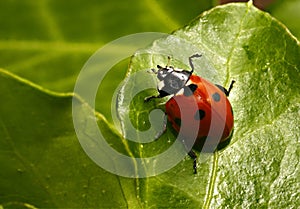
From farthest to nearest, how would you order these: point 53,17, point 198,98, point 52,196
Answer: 1. point 53,17
2. point 198,98
3. point 52,196

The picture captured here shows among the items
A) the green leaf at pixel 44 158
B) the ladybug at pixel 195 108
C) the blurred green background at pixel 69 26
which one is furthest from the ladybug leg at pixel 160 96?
the blurred green background at pixel 69 26

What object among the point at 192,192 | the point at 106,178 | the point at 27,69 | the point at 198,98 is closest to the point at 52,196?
the point at 106,178

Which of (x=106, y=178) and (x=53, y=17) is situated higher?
(x=53, y=17)

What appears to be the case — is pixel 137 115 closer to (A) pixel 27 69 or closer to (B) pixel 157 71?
(B) pixel 157 71

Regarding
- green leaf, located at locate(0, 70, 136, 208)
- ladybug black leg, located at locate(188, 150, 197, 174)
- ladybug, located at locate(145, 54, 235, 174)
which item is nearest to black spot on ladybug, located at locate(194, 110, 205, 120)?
ladybug, located at locate(145, 54, 235, 174)

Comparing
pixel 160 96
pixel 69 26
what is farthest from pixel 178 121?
pixel 69 26

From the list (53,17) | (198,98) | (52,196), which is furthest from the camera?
(53,17)

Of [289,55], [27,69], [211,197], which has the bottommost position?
[211,197]

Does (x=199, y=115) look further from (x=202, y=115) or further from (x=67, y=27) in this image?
(x=67, y=27)
